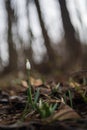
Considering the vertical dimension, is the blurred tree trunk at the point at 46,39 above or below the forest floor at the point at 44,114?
above

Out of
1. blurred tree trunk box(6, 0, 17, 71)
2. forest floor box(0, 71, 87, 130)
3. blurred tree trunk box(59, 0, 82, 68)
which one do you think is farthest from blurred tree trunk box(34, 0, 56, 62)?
forest floor box(0, 71, 87, 130)

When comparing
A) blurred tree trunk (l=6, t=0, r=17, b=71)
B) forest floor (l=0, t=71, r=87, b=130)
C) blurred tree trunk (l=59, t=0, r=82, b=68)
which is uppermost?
blurred tree trunk (l=6, t=0, r=17, b=71)

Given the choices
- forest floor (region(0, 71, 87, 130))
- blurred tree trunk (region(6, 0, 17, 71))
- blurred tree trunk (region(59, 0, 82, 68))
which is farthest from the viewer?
blurred tree trunk (region(6, 0, 17, 71))

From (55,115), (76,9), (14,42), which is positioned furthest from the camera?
(14,42)

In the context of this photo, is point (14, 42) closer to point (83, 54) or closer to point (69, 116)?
point (83, 54)

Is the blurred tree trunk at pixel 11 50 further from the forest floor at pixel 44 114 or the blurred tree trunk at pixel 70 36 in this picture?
the forest floor at pixel 44 114

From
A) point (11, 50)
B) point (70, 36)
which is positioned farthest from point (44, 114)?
point (11, 50)

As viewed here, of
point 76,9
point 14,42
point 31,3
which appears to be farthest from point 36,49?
point 76,9

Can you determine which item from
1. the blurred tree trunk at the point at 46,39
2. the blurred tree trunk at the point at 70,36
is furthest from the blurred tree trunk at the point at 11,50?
the blurred tree trunk at the point at 70,36

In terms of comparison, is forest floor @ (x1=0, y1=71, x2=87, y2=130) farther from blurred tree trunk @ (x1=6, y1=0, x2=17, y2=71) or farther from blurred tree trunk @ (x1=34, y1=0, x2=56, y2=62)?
blurred tree trunk @ (x1=6, y1=0, x2=17, y2=71)

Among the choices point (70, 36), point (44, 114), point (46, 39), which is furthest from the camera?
point (46, 39)

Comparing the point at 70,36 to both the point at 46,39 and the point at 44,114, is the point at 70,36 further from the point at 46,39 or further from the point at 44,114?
the point at 44,114
